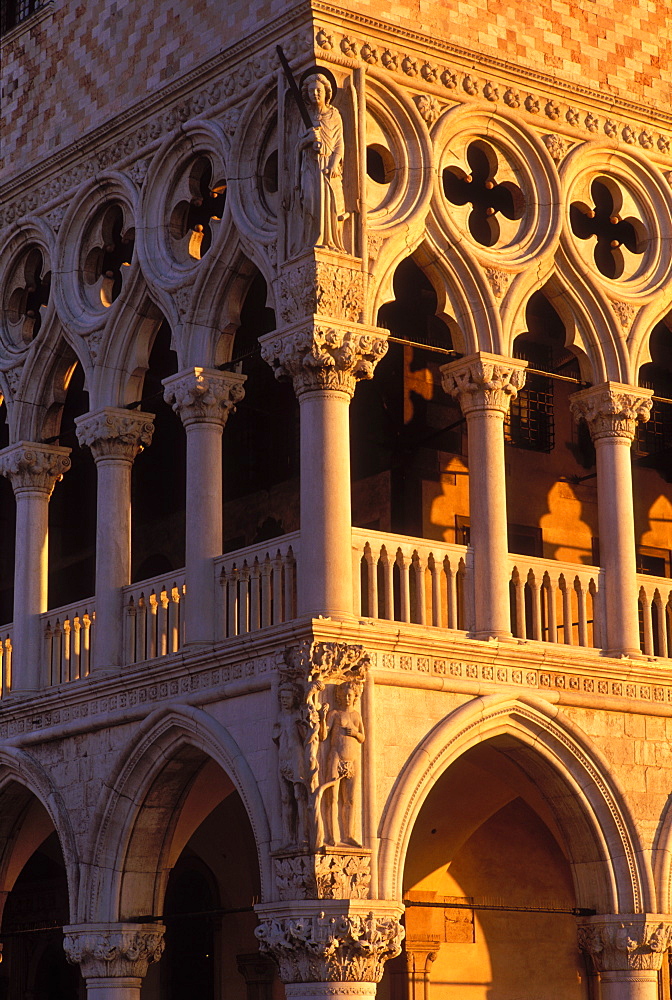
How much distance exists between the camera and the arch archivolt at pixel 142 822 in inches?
618

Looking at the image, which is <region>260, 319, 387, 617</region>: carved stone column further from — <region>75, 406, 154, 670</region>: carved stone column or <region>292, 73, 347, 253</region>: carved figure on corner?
<region>75, 406, 154, 670</region>: carved stone column

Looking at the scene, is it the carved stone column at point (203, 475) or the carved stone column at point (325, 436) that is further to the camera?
the carved stone column at point (203, 475)

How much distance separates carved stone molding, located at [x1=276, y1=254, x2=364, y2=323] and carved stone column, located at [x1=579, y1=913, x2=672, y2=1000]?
4954 millimetres

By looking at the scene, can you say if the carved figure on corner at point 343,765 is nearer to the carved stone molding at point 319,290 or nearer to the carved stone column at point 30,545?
the carved stone molding at point 319,290

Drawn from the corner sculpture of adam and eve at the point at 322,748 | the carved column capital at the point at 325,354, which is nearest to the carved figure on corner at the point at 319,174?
the carved column capital at the point at 325,354

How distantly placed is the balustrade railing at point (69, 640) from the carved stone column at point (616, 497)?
4.17m

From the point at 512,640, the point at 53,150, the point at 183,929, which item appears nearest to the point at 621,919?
the point at 512,640

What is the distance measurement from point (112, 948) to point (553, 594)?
4397 mm

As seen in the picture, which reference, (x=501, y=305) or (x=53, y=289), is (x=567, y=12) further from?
(x=53, y=289)

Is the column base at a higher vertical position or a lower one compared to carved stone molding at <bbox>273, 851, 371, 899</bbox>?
lower

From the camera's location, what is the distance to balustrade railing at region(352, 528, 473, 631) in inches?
586

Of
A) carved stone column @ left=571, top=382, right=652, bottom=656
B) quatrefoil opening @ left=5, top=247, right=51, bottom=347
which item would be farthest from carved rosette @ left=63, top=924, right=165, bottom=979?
quatrefoil opening @ left=5, top=247, right=51, bottom=347

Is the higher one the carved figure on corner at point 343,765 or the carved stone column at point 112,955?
the carved figure on corner at point 343,765

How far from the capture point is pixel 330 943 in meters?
13.9
